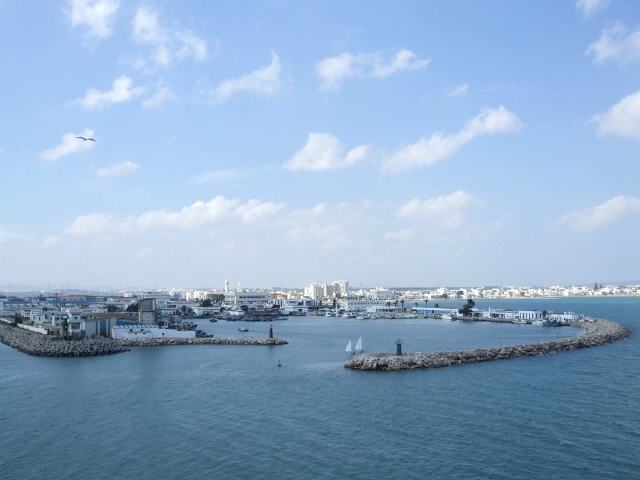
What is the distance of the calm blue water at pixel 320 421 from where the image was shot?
22.9 feet

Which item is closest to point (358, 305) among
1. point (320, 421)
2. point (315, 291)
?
point (315, 291)

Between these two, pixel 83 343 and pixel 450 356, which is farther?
pixel 83 343

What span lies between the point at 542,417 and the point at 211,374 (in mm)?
7744

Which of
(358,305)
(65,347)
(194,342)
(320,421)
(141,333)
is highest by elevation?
A: (358,305)

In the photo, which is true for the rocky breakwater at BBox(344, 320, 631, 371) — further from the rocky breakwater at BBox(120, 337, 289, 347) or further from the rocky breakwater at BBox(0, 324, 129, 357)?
the rocky breakwater at BBox(0, 324, 129, 357)

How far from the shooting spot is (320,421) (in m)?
8.97

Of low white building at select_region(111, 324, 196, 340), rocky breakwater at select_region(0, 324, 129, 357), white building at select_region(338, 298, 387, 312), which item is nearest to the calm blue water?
rocky breakwater at select_region(0, 324, 129, 357)

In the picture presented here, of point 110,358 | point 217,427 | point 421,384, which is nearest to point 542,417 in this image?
point 421,384

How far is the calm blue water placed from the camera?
6965mm

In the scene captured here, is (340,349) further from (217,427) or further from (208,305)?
(208,305)

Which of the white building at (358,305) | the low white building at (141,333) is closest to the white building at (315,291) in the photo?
the white building at (358,305)

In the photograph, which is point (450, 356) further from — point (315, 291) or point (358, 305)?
point (315, 291)

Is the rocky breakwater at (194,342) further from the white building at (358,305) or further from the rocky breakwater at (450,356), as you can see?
the white building at (358,305)

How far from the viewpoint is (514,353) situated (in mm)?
16141
